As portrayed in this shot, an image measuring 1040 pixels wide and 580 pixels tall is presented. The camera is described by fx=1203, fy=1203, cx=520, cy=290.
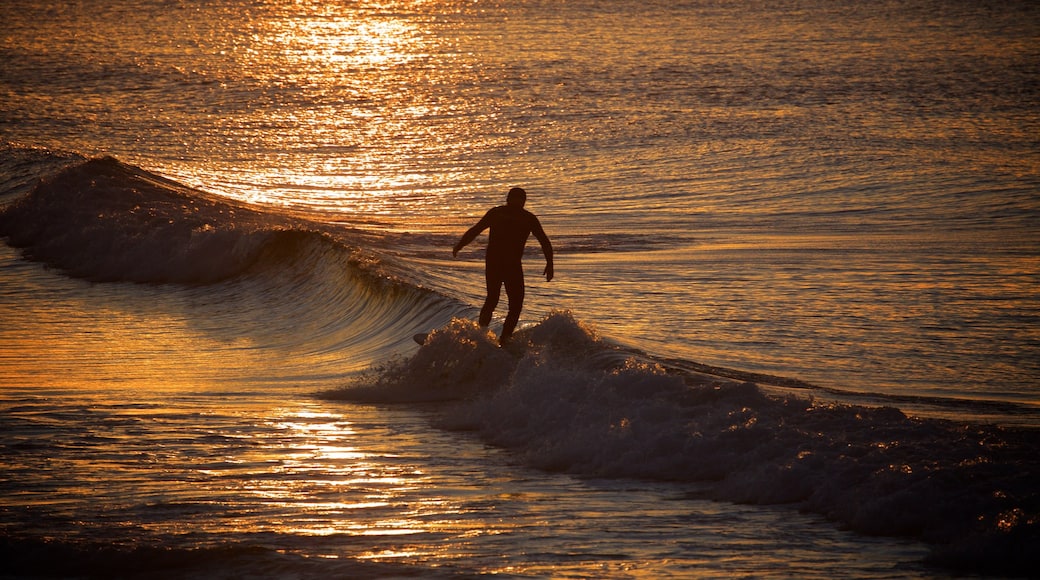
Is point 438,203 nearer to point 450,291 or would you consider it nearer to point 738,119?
point 450,291

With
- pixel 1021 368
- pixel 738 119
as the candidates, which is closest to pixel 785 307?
pixel 1021 368

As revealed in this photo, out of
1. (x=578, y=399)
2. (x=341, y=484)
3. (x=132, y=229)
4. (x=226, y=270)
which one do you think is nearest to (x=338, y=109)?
(x=132, y=229)

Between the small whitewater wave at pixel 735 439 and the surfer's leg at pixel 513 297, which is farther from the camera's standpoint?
the surfer's leg at pixel 513 297

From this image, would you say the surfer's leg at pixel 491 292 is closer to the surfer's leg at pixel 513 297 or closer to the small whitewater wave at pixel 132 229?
the surfer's leg at pixel 513 297

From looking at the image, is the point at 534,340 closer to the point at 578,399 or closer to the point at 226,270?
the point at 578,399

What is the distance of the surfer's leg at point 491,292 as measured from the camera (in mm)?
12109

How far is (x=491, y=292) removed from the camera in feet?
40.4

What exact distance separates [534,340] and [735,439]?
144 inches

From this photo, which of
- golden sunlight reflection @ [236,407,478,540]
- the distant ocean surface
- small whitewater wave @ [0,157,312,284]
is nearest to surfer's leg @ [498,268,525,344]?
the distant ocean surface

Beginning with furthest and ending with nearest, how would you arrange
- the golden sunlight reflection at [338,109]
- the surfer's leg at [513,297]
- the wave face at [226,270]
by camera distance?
the golden sunlight reflection at [338,109] < the wave face at [226,270] < the surfer's leg at [513,297]

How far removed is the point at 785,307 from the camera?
50.4 ft

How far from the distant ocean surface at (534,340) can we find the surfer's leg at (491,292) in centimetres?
16

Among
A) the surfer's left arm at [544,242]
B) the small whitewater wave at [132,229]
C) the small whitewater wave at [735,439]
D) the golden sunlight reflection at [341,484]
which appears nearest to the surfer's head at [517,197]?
the surfer's left arm at [544,242]

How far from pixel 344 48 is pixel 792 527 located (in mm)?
53555
